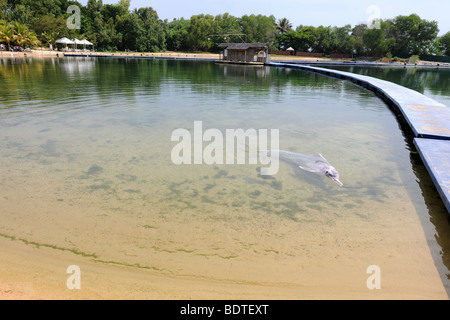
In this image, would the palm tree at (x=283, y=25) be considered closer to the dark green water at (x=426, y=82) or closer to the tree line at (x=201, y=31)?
the tree line at (x=201, y=31)

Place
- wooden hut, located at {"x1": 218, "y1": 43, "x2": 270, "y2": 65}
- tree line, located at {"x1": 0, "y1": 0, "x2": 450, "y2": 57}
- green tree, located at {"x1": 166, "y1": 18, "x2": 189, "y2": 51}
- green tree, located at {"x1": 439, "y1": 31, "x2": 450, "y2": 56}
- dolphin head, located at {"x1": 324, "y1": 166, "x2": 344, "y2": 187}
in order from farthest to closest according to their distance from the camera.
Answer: green tree, located at {"x1": 439, "y1": 31, "x2": 450, "y2": 56} < green tree, located at {"x1": 166, "y1": 18, "x2": 189, "y2": 51} < tree line, located at {"x1": 0, "y1": 0, "x2": 450, "y2": 57} < wooden hut, located at {"x1": 218, "y1": 43, "x2": 270, "y2": 65} < dolphin head, located at {"x1": 324, "y1": 166, "x2": 344, "y2": 187}

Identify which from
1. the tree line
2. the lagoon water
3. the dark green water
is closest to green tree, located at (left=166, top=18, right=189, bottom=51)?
the tree line

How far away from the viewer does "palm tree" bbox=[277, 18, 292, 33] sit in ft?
225

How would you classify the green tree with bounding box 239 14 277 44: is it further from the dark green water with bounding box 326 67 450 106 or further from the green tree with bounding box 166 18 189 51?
the dark green water with bounding box 326 67 450 106

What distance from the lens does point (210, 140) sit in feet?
22.1

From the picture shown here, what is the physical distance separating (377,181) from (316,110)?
591cm

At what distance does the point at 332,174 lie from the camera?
196 inches

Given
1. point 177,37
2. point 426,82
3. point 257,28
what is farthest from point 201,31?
point 426,82

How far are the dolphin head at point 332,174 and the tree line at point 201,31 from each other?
43503 mm

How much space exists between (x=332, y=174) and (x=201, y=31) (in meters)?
56.7

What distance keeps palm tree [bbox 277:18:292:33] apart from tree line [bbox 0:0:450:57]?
149 mm

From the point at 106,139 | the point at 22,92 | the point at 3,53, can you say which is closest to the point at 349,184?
the point at 106,139

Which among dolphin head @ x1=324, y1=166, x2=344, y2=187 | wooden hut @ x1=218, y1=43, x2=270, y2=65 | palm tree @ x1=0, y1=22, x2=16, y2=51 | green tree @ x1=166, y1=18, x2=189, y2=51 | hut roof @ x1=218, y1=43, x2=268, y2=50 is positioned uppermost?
green tree @ x1=166, y1=18, x2=189, y2=51
